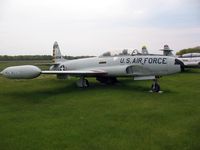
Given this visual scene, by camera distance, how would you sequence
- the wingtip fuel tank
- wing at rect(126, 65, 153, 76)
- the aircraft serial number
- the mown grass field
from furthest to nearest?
wing at rect(126, 65, 153, 76)
the aircraft serial number
the wingtip fuel tank
the mown grass field

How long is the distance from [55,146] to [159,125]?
102 inches

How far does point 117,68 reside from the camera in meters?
13.0

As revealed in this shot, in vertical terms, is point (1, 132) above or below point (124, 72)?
below

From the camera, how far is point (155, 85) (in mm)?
11555

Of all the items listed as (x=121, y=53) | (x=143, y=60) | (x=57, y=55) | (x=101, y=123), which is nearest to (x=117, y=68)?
(x=121, y=53)

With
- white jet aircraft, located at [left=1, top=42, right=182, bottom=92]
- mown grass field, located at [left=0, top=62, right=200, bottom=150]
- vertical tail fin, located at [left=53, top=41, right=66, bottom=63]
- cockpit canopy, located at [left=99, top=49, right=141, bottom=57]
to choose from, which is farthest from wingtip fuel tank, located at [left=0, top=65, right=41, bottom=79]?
vertical tail fin, located at [left=53, top=41, right=66, bottom=63]

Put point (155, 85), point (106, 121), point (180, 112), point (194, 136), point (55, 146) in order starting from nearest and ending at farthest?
point (55, 146), point (194, 136), point (106, 121), point (180, 112), point (155, 85)

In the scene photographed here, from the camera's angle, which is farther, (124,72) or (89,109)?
(124,72)

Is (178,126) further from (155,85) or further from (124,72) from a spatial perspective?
(124,72)

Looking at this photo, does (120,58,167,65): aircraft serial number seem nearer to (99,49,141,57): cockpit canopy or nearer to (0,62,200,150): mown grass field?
(99,49,141,57): cockpit canopy

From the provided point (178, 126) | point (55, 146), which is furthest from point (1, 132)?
point (178, 126)

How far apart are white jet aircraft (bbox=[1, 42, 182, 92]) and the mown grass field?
62.7 inches

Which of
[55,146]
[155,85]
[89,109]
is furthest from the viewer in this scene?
[155,85]

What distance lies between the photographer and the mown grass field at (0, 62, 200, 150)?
4961 mm
